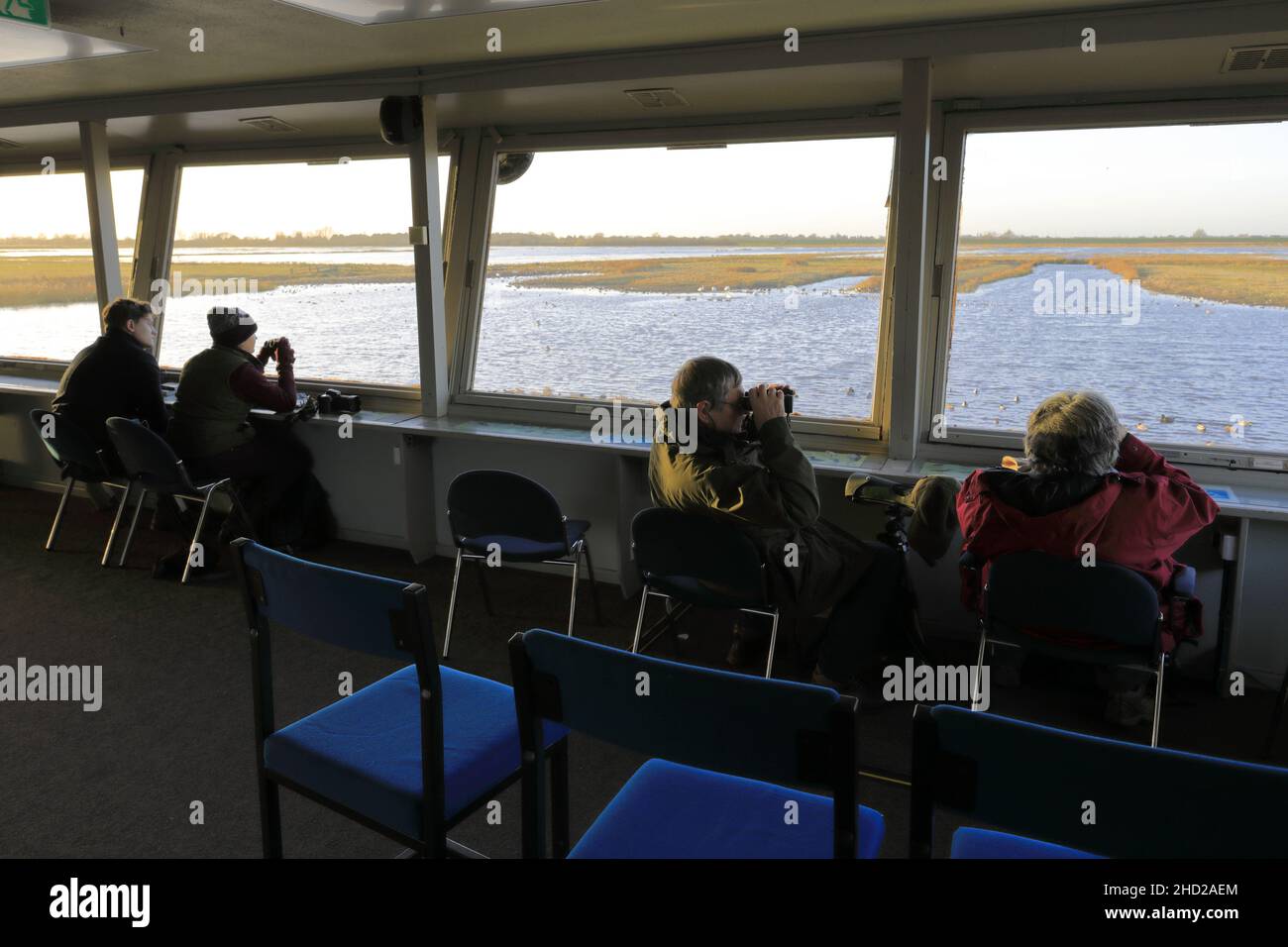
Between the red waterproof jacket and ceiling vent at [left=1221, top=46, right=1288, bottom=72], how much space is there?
58.0 inches

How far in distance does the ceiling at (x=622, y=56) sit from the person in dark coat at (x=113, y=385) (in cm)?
123

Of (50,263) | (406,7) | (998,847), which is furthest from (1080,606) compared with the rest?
(50,263)

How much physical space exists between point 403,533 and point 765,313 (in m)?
2.21

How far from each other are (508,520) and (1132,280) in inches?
103

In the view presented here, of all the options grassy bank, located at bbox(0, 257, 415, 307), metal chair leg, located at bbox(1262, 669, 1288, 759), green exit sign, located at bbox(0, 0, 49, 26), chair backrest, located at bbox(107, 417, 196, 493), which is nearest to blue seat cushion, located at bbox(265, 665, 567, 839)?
metal chair leg, located at bbox(1262, 669, 1288, 759)

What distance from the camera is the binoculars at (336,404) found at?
4.89 meters

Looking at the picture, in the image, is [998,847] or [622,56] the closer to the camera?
[998,847]

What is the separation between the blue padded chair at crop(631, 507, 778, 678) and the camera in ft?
9.64

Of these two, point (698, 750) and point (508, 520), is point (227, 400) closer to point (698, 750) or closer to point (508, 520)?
point (508, 520)

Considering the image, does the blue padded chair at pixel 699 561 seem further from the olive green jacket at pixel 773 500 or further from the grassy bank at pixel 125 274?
the grassy bank at pixel 125 274

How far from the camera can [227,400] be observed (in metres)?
4.58

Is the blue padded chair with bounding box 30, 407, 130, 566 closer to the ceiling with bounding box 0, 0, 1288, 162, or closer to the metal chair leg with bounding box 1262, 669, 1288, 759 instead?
the ceiling with bounding box 0, 0, 1288, 162

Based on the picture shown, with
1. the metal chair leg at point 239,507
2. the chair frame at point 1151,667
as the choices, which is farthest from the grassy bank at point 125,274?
the chair frame at point 1151,667
